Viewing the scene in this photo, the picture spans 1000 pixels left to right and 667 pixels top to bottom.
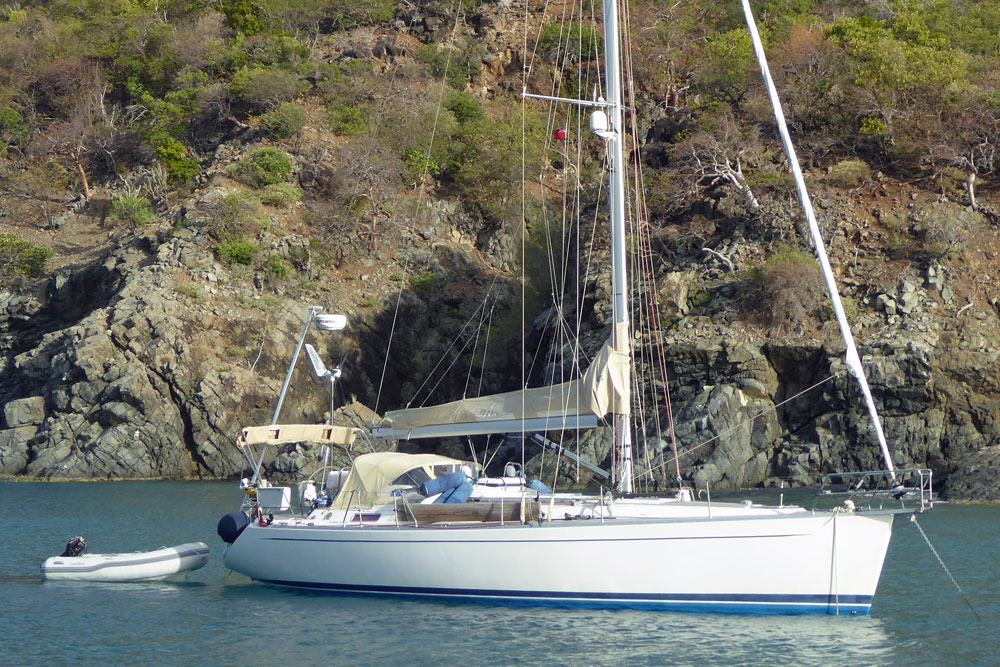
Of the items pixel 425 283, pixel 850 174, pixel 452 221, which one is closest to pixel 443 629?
pixel 850 174

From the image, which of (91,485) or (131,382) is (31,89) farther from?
(91,485)

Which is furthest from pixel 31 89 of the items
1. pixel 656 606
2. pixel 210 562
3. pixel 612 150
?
pixel 656 606

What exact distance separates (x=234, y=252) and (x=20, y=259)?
13099 millimetres

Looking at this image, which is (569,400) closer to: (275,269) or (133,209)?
(275,269)

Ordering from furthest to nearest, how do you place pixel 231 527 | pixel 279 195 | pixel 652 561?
pixel 279 195
pixel 231 527
pixel 652 561

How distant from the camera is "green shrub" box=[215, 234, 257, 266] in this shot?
5162cm

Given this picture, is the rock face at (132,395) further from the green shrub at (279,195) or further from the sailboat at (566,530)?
the sailboat at (566,530)

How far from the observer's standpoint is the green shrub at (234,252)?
51.6 metres

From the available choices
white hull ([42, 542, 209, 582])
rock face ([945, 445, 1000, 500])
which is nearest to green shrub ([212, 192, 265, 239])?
white hull ([42, 542, 209, 582])

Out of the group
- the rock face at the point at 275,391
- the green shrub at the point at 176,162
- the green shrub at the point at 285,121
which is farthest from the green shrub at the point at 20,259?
the green shrub at the point at 285,121

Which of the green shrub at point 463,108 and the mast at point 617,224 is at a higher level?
the green shrub at point 463,108

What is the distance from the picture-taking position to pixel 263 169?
5672 centimetres

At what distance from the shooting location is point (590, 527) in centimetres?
1545

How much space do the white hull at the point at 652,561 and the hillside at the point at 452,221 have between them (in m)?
16.3
